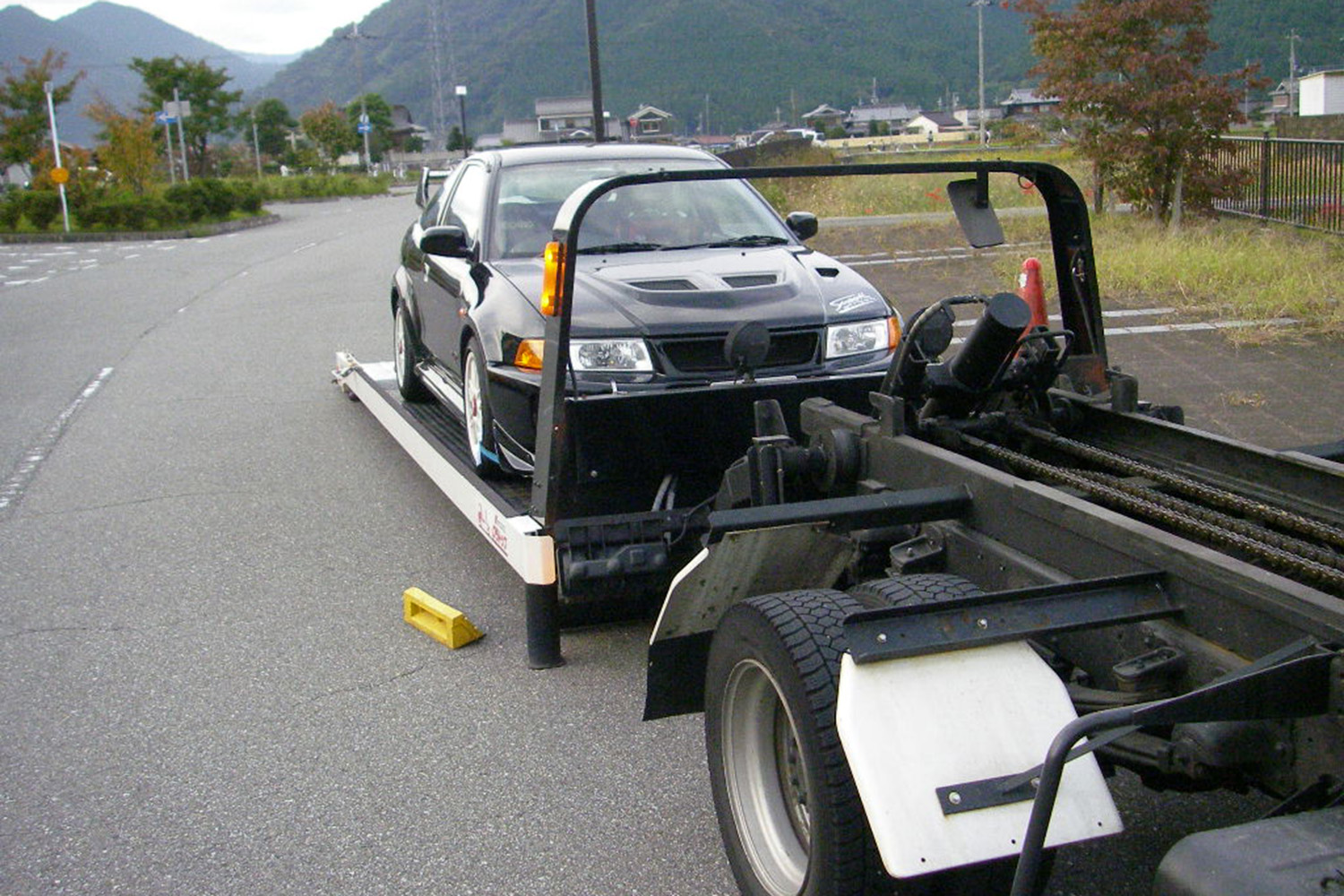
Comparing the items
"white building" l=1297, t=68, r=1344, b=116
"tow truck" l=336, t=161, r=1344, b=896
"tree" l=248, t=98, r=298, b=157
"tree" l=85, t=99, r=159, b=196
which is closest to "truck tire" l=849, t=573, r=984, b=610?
"tow truck" l=336, t=161, r=1344, b=896

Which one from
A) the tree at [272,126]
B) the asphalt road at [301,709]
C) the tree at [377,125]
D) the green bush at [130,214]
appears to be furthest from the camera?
the tree at [272,126]

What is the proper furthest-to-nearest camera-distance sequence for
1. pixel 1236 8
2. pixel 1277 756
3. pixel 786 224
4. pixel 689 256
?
pixel 1236 8, pixel 786 224, pixel 689 256, pixel 1277 756

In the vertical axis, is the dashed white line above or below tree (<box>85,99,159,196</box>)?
below

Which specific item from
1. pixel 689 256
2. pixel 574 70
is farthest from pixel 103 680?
pixel 574 70

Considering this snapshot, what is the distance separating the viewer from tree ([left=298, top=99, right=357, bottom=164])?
81188 millimetres

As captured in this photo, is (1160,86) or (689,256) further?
(1160,86)

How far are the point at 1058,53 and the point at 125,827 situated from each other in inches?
647

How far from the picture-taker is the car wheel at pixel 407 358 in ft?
27.3

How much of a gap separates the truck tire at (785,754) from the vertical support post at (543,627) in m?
1.54

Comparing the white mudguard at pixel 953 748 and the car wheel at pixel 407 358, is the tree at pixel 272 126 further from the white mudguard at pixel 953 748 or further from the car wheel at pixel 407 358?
the white mudguard at pixel 953 748

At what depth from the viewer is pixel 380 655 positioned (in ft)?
17.1

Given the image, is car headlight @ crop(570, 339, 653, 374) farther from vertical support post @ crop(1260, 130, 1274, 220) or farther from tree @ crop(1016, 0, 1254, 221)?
vertical support post @ crop(1260, 130, 1274, 220)

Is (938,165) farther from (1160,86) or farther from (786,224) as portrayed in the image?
(1160,86)

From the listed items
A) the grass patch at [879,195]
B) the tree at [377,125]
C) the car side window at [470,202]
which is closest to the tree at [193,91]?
the tree at [377,125]
